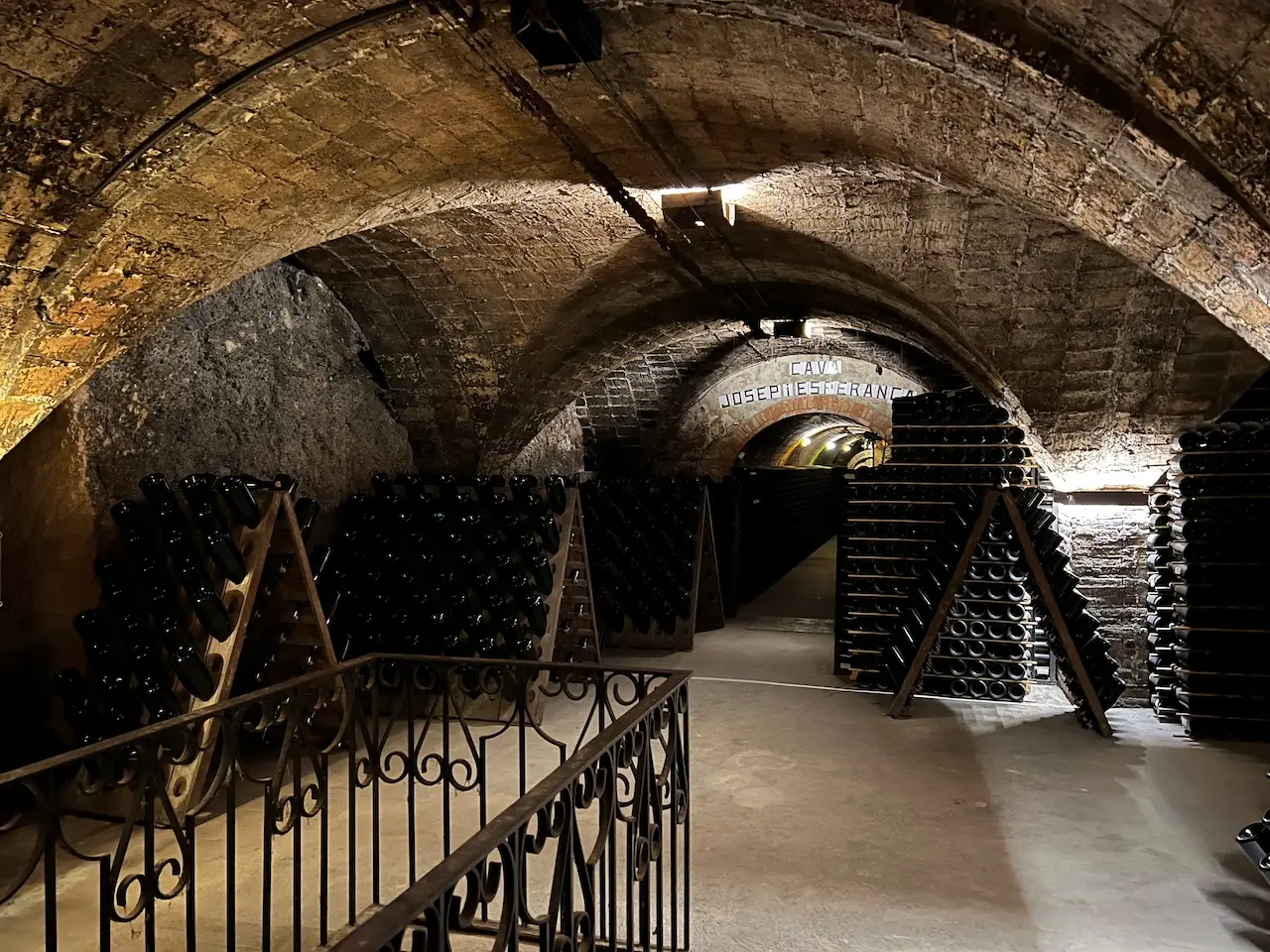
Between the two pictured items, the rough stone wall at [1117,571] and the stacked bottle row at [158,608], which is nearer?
the stacked bottle row at [158,608]

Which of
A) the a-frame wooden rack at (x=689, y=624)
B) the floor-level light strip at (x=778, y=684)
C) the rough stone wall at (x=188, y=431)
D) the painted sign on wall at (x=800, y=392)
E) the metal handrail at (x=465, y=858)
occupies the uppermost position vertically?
the painted sign on wall at (x=800, y=392)

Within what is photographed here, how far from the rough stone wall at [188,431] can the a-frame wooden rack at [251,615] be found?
0.70 m

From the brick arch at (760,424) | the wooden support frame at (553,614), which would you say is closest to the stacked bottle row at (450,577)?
the wooden support frame at (553,614)

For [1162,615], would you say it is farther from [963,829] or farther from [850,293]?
[850,293]

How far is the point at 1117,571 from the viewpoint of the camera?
5.63 metres

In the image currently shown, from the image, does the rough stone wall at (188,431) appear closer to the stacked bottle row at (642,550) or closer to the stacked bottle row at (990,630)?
the stacked bottle row at (642,550)

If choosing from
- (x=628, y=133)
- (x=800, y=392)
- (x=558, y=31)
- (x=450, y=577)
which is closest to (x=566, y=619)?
(x=450, y=577)

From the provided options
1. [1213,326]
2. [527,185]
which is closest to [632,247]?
[527,185]

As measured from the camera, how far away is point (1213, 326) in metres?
4.79

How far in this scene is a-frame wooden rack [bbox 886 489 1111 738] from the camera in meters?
5.06

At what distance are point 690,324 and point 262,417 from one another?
3348 mm

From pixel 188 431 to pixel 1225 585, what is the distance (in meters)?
5.83

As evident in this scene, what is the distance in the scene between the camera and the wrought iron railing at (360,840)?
163cm

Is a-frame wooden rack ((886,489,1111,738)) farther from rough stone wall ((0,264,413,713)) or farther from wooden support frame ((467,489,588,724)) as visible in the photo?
rough stone wall ((0,264,413,713))
